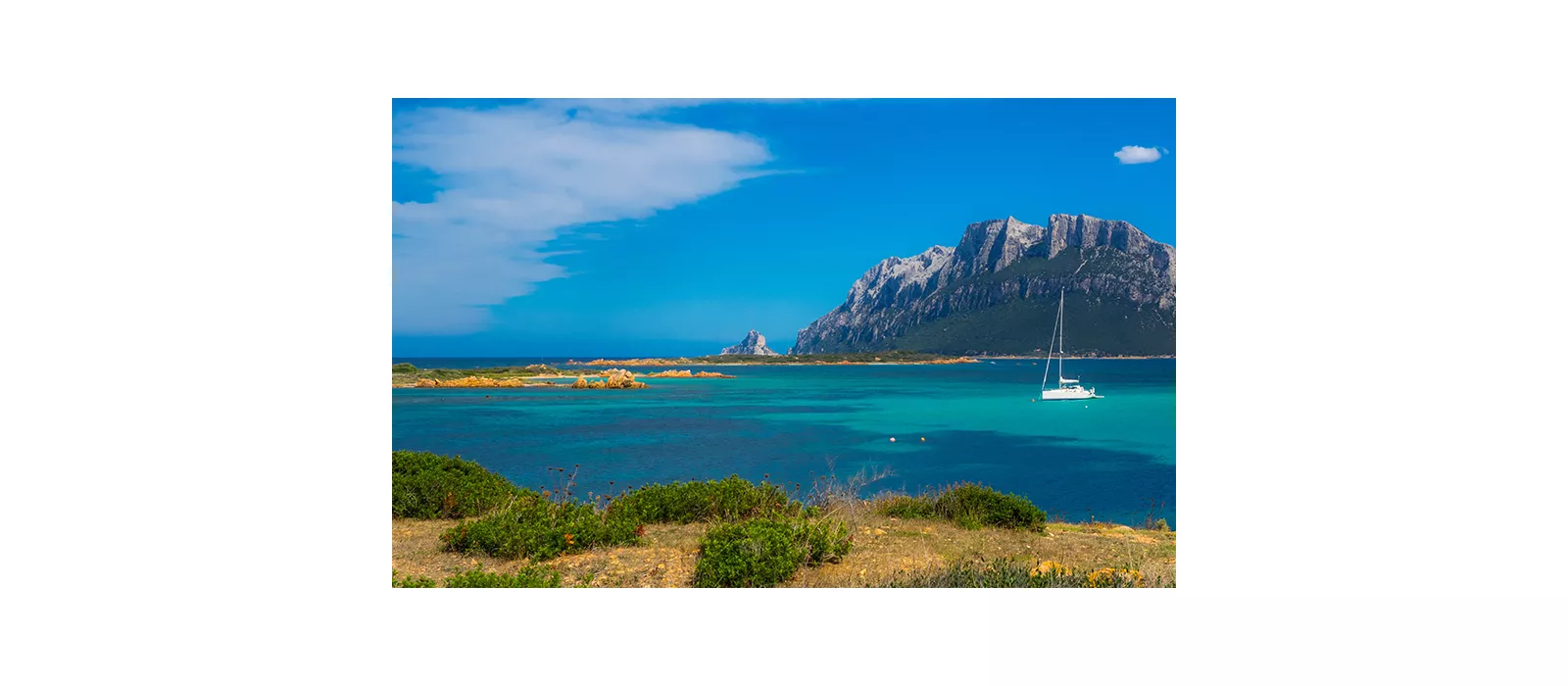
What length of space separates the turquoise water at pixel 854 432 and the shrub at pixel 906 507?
10.1 inches

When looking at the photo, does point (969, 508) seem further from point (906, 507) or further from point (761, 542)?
point (761, 542)

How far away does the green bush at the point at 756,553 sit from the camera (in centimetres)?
348

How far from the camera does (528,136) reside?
490 cm

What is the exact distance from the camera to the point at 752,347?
8766 mm

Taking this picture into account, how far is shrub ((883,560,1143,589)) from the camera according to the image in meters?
3.48

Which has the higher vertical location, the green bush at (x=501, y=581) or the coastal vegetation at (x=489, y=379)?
the coastal vegetation at (x=489, y=379)

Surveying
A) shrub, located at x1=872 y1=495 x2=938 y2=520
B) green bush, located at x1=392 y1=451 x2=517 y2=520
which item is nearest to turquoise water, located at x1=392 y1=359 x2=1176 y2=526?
shrub, located at x1=872 y1=495 x2=938 y2=520

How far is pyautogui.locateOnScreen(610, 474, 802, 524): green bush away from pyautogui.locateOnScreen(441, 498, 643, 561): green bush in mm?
337

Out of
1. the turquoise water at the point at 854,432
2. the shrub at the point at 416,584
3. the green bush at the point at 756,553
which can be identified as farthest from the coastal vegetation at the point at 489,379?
the green bush at the point at 756,553

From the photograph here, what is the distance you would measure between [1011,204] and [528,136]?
13.0 ft

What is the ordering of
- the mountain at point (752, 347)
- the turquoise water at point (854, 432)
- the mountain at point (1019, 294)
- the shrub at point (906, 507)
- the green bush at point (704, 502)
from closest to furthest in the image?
1. the green bush at point (704, 502)
2. the shrub at point (906, 507)
3. the turquoise water at point (854, 432)
4. the mountain at point (752, 347)
5. the mountain at point (1019, 294)

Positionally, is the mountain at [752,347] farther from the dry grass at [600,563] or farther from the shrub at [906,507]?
the dry grass at [600,563]
